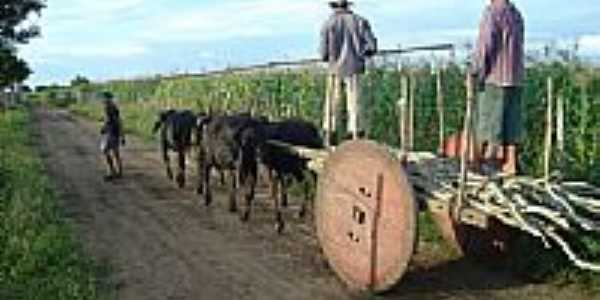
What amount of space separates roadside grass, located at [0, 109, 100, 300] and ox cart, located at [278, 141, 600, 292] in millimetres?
2546

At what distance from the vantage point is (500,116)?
12133 mm

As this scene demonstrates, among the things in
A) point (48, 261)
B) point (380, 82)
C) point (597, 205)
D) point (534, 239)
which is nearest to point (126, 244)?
point (48, 261)

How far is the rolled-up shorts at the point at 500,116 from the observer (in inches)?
476

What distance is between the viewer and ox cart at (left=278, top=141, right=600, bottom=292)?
10367 mm

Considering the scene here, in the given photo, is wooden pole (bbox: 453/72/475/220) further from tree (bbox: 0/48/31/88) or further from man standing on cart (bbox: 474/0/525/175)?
tree (bbox: 0/48/31/88)

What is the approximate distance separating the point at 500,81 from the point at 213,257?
3.92 metres

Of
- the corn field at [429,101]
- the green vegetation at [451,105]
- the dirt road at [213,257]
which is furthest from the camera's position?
the corn field at [429,101]

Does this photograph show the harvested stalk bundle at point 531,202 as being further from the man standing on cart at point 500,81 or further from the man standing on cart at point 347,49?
the man standing on cart at point 347,49

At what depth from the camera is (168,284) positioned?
472 inches

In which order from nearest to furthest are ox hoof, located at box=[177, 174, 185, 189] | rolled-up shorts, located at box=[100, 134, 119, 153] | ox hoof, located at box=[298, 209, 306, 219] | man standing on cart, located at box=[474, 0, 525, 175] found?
man standing on cart, located at box=[474, 0, 525, 175] < ox hoof, located at box=[298, 209, 306, 219] < ox hoof, located at box=[177, 174, 185, 189] < rolled-up shorts, located at box=[100, 134, 119, 153]

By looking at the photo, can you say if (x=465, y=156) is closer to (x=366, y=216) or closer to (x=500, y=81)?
(x=366, y=216)

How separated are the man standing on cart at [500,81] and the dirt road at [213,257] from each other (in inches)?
50.7

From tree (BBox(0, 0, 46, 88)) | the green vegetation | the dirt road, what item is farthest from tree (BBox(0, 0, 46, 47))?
the dirt road

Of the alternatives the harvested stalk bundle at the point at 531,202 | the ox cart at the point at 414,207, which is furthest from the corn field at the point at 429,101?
the harvested stalk bundle at the point at 531,202
